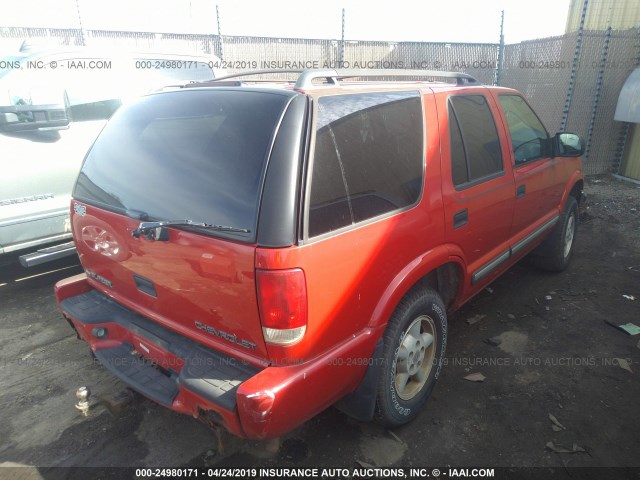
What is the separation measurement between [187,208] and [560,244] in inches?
154

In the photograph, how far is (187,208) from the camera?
1979mm

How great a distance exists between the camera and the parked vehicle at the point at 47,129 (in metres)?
3.75

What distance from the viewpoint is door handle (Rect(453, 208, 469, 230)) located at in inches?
104

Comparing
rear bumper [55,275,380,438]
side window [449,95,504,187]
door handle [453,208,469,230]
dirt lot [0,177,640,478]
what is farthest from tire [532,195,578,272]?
rear bumper [55,275,380,438]

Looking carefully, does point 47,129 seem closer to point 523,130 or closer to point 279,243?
point 279,243

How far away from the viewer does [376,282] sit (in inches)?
83.9

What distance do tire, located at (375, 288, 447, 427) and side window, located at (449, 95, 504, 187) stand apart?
789mm

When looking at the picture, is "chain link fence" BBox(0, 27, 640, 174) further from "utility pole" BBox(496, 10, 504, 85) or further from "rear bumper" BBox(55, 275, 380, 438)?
"rear bumper" BBox(55, 275, 380, 438)

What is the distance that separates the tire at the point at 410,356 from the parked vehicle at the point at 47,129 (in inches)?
99.3

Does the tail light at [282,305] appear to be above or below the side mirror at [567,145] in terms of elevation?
Answer: below

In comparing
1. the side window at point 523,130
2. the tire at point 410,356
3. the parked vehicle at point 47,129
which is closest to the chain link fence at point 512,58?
the parked vehicle at point 47,129

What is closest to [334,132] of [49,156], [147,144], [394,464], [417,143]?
[417,143]

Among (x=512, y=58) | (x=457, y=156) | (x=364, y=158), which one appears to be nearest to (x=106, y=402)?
(x=364, y=158)

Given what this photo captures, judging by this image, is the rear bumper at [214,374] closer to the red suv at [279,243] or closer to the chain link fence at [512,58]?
the red suv at [279,243]
